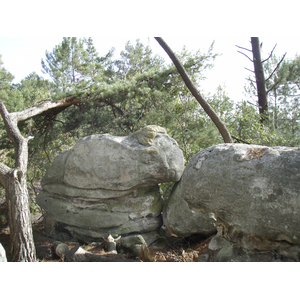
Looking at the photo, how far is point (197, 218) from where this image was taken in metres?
4.39

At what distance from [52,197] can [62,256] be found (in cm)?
168

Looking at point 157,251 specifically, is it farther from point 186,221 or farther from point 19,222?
point 19,222

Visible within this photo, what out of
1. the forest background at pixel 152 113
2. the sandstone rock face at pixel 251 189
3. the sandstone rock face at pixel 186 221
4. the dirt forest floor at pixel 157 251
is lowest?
the dirt forest floor at pixel 157 251

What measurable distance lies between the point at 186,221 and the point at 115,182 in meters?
1.46

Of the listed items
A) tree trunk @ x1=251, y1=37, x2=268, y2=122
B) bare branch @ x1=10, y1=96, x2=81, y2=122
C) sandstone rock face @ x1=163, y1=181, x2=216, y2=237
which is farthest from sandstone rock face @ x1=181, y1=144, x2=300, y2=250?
tree trunk @ x1=251, y1=37, x2=268, y2=122

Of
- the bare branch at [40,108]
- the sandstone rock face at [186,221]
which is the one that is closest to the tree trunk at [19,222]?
the bare branch at [40,108]

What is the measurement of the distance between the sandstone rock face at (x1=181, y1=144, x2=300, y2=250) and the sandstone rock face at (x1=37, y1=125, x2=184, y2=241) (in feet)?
6.21

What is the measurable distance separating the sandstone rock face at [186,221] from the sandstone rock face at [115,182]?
0.53m

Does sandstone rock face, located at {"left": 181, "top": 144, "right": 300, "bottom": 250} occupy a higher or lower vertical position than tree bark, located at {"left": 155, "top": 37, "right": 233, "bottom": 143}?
lower

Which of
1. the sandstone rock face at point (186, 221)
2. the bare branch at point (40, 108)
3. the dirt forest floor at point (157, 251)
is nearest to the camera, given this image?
the dirt forest floor at point (157, 251)

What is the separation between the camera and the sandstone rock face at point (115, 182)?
468 centimetres

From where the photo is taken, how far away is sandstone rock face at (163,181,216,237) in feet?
14.4

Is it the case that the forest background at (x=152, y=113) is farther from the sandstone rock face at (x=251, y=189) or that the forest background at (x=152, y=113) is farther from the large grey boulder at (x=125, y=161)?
the sandstone rock face at (x=251, y=189)

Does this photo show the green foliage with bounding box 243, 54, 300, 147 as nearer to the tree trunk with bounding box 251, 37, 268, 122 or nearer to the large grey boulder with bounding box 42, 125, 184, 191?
the tree trunk with bounding box 251, 37, 268, 122
